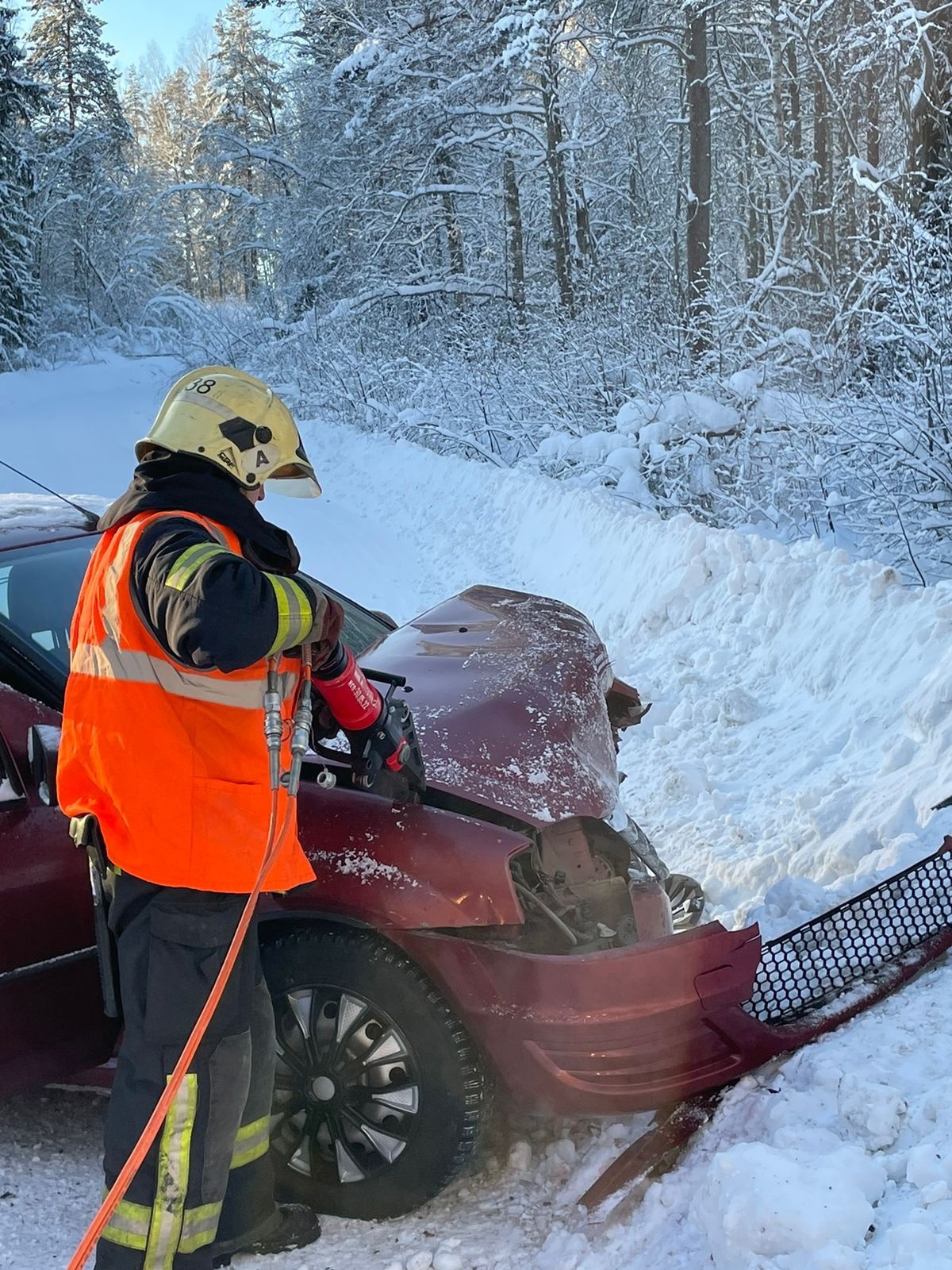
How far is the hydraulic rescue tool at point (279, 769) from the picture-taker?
2051mm

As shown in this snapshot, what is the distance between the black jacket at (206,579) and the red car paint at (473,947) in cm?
60

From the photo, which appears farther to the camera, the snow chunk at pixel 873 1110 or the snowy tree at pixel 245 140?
the snowy tree at pixel 245 140

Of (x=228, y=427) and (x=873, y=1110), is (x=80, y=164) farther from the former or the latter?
(x=873, y=1110)

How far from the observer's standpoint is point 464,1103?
2.42m

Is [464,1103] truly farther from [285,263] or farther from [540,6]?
[285,263]

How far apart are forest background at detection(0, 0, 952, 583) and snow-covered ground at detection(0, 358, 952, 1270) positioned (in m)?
0.96

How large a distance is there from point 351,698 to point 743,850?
2.51m

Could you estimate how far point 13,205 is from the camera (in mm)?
27531

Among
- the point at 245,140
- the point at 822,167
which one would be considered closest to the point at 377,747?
the point at 822,167

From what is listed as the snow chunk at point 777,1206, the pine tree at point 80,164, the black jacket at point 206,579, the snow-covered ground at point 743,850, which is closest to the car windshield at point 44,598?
the snow-covered ground at point 743,850

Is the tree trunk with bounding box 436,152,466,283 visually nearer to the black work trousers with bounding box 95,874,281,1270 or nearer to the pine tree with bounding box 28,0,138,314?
the pine tree with bounding box 28,0,138,314

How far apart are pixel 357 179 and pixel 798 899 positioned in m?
20.6

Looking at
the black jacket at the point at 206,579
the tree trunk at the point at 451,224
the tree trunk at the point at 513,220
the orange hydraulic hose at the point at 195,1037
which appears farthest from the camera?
the tree trunk at the point at 513,220

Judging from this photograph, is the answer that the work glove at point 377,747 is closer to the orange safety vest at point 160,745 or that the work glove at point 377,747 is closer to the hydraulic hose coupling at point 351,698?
the hydraulic hose coupling at point 351,698
